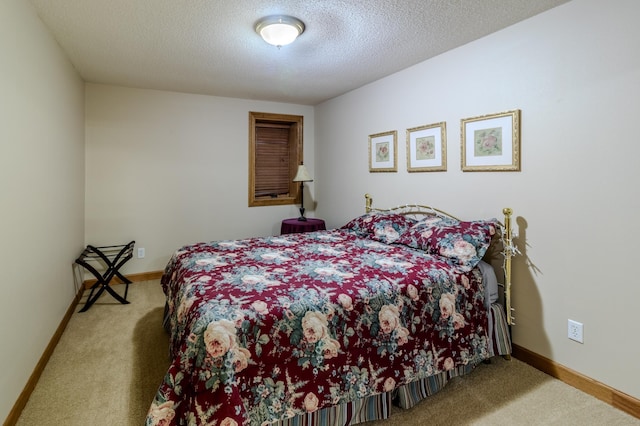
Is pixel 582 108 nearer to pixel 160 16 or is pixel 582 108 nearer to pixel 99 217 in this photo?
pixel 160 16

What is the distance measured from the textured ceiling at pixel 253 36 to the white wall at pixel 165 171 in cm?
44

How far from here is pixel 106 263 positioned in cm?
387

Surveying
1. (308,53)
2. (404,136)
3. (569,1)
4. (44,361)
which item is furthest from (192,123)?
(569,1)

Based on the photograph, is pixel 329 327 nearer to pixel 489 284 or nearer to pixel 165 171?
pixel 489 284

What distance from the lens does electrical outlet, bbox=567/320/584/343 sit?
85.0 inches

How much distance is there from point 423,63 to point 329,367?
2806 mm

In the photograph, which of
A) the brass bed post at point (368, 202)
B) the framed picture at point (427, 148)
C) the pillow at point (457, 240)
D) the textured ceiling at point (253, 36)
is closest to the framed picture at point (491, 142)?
the framed picture at point (427, 148)

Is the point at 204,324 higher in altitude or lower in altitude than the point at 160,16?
lower

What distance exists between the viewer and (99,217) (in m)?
4.02

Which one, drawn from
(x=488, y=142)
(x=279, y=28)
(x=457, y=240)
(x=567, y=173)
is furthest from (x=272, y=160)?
(x=567, y=173)

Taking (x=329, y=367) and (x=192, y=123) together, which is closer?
(x=329, y=367)

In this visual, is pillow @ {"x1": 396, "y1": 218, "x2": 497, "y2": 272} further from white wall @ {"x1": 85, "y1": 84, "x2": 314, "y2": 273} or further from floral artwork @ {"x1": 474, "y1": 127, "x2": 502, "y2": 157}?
white wall @ {"x1": 85, "y1": 84, "x2": 314, "y2": 273}

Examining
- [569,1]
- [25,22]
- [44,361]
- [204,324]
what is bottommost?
[44,361]

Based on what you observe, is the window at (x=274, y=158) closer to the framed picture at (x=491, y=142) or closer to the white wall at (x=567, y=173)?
the white wall at (x=567, y=173)
